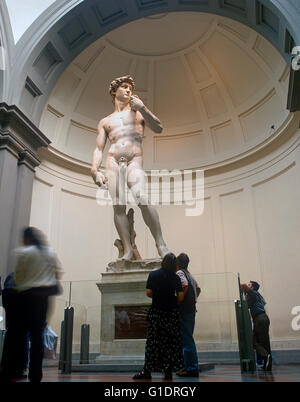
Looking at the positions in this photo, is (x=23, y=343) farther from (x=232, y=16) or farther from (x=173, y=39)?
(x=173, y=39)

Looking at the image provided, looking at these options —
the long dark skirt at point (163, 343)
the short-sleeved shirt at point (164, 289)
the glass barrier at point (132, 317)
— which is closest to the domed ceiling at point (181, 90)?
the glass barrier at point (132, 317)

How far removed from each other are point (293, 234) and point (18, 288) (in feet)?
24.0

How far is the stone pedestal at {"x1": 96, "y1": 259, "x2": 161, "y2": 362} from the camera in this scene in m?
5.06

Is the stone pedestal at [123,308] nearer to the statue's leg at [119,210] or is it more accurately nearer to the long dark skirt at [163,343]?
the statue's leg at [119,210]

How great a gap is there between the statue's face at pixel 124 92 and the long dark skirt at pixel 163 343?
13.8 feet

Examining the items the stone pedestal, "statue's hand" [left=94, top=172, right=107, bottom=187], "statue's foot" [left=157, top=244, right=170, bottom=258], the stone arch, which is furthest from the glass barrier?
the stone arch

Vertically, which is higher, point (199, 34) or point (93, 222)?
point (199, 34)

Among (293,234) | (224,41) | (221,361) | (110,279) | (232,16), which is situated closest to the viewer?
(221,361)

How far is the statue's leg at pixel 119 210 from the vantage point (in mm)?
5771

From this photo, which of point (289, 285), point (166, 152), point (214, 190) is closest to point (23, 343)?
point (289, 285)

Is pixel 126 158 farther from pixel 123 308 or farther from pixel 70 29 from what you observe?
pixel 70 29

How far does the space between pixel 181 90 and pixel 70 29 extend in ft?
12.7

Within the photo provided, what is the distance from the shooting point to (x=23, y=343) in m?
2.93

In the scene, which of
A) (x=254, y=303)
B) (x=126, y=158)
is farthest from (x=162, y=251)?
→ (x=126, y=158)
